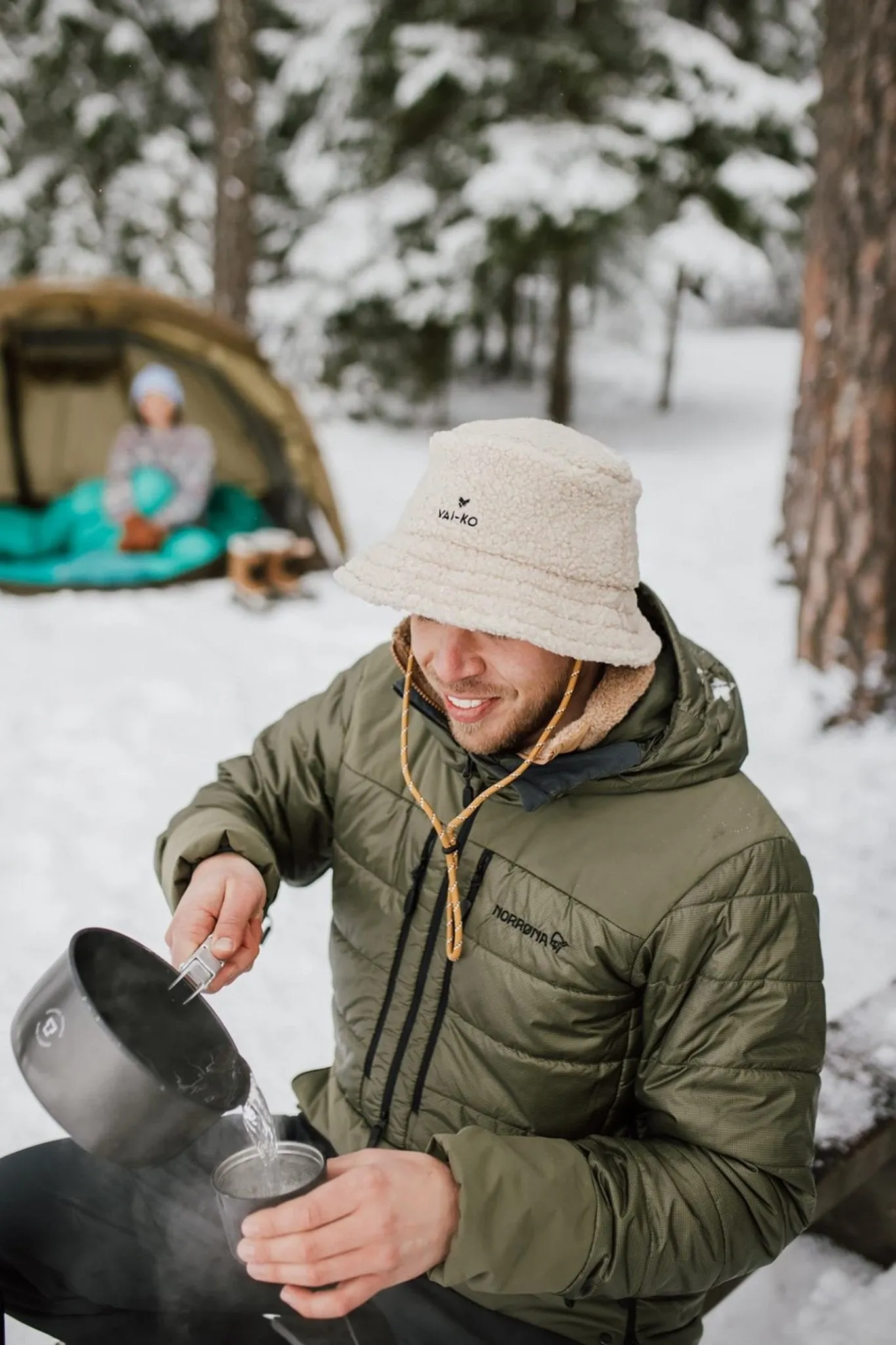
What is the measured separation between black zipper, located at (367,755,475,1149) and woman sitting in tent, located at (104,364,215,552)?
4.91 metres

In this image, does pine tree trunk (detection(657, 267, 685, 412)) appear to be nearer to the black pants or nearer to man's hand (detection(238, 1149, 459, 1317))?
the black pants

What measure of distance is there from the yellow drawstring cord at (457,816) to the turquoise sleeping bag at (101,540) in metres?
4.58

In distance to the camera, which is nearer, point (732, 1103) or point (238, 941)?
point (732, 1103)

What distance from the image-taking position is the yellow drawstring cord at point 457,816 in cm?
144

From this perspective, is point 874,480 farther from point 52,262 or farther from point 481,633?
point 52,262

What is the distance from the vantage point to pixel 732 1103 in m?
1.28

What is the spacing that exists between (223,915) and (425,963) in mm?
299

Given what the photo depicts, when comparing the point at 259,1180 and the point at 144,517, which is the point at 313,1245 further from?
the point at 144,517

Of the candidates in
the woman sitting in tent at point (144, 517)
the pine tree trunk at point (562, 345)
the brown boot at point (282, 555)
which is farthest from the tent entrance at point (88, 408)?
the pine tree trunk at point (562, 345)

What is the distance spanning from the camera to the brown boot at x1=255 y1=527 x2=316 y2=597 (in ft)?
19.3

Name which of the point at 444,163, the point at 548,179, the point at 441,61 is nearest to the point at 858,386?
the point at 548,179

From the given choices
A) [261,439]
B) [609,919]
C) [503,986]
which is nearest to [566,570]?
[609,919]

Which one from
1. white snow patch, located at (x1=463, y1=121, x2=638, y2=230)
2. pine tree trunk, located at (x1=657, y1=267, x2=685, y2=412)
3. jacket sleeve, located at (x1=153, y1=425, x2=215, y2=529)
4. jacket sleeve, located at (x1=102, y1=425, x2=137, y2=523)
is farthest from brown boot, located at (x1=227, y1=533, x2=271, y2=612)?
pine tree trunk, located at (x1=657, y1=267, x2=685, y2=412)

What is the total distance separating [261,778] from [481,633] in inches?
22.8
